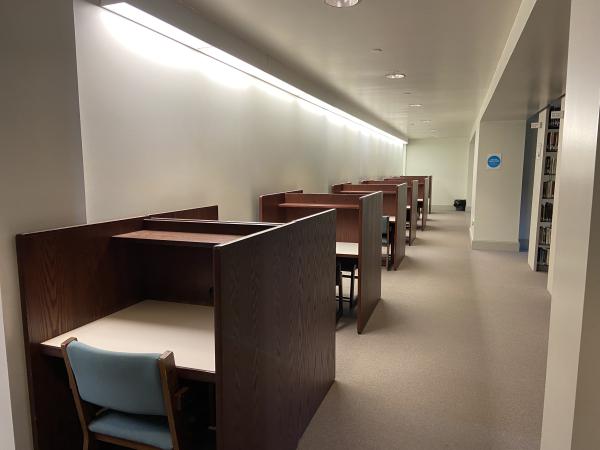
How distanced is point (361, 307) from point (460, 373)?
3.31 feet

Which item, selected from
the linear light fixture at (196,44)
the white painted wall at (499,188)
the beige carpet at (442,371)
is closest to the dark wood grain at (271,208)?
the linear light fixture at (196,44)

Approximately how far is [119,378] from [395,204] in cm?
555

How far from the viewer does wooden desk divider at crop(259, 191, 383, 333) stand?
375 cm

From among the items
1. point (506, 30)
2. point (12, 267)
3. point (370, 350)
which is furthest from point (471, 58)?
point (12, 267)

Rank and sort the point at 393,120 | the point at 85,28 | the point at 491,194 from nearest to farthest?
the point at 85,28, the point at 491,194, the point at 393,120

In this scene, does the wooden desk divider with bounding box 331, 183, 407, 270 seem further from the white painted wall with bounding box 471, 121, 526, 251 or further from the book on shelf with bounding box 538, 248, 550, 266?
the book on shelf with bounding box 538, 248, 550, 266

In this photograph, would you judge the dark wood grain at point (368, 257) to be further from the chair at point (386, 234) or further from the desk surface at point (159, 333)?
the desk surface at point (159, 333)

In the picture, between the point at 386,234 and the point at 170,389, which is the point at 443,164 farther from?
the point at 170,389

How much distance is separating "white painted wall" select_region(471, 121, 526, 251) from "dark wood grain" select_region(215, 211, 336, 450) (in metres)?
5.79

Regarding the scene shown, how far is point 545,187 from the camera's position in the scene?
19.1ft

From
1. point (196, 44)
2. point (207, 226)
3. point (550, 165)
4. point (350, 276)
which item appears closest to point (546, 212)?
point (550, 165)

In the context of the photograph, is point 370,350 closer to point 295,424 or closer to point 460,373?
point 460,373

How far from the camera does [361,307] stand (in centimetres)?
378

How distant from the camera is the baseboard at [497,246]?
7.58 m
